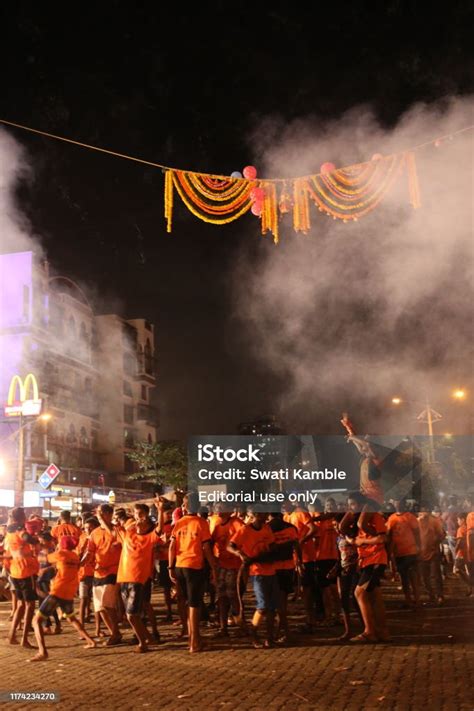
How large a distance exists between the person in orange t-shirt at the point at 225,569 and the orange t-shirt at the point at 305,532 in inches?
41.3

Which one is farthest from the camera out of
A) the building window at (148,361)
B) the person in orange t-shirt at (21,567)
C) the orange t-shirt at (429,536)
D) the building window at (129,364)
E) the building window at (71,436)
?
the building window at (148,361)

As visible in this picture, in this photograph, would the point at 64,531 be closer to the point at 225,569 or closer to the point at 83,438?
the point at 225,569

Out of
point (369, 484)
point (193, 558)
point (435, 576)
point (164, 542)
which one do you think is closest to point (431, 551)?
point (435, 576)

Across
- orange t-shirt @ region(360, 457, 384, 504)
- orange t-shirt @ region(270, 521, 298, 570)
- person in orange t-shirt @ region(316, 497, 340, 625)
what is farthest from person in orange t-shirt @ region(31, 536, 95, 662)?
orange t-shirt @ region(360, 457, 384, 504)

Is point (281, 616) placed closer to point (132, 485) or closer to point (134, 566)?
point (134, 566)

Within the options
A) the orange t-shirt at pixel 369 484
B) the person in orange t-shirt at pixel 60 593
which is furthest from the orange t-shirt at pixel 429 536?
the person in orange t-shirt at pixel 60 593

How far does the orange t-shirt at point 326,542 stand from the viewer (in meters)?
10.1

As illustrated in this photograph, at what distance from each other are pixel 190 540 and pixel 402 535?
4478mm

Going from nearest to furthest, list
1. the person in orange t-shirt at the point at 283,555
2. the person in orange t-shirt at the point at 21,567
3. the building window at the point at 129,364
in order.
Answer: the person in orange t-shirt at the point at 283,555, the person in orange t-shirt at the point at 21,567, the building window at the point at 129,364

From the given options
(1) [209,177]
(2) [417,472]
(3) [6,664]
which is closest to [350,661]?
(2) [417,472]

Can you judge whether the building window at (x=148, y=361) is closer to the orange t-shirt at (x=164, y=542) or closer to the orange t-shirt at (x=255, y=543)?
the orange t-shirt at (x=164, y=542)

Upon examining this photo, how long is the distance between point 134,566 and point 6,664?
164cm

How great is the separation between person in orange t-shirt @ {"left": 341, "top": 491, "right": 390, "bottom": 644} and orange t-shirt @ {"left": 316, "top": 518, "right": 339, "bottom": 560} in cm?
155

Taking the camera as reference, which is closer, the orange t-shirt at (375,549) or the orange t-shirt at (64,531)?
the orange t-shirt at (375,549)
